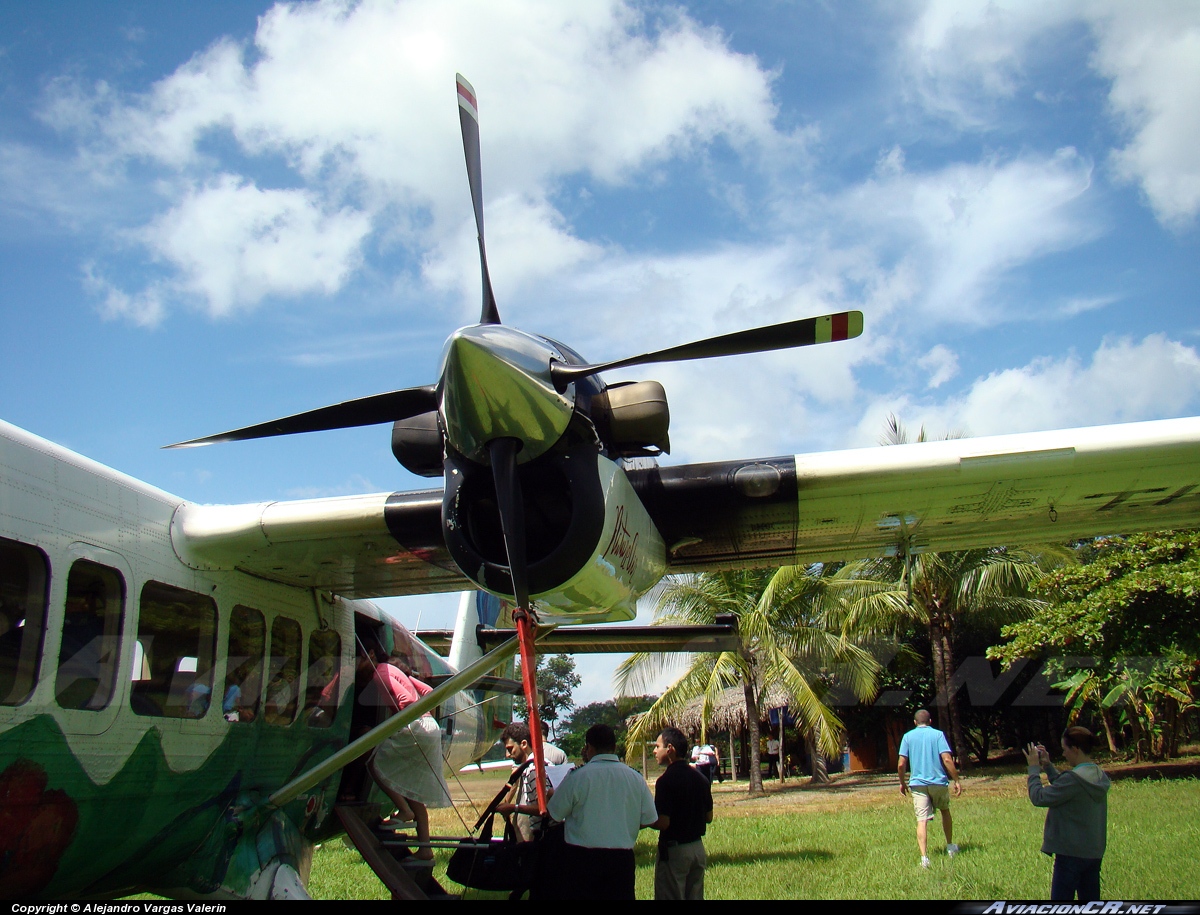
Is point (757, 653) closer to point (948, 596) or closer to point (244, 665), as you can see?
point (948, 596)

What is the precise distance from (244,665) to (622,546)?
2891 millimetres

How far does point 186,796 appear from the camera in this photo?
5.19 meters

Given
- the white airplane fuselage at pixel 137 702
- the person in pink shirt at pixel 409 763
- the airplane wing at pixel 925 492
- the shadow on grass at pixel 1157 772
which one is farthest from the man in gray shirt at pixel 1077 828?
the shadow on grass at pixel 1157 772

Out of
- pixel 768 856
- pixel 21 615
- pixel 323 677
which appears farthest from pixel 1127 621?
pixel 21 615

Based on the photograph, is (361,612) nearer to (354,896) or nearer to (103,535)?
(354,896)

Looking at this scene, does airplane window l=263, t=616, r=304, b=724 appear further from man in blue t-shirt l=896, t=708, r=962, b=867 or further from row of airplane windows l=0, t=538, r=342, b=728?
man in blue t-shirt l=896, t=708, r=962, b=867

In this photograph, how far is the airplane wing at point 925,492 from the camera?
5.29m

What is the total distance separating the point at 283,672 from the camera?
6344 millimetres

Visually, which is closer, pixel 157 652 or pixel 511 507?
pixel 511 507

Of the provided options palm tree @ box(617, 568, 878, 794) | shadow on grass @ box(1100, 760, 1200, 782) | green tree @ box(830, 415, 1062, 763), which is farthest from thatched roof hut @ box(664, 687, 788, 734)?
shadow on grass @ box(1100, 760, 1200, 782)

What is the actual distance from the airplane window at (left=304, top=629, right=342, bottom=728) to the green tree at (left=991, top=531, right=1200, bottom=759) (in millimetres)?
12389

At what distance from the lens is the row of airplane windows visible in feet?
13.5

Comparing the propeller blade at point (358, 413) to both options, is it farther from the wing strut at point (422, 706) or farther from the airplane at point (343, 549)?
the wing strut at point (422, 706)

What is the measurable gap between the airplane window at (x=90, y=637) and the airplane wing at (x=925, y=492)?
301 cm
